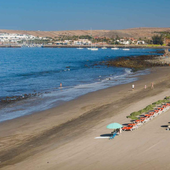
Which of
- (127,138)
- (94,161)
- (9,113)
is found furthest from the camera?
(9,113)

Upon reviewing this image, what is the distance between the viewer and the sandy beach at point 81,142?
39.4ft

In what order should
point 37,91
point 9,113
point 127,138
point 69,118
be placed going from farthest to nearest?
point 37,91 < point 9,113 < point 69,118 < point 127,138

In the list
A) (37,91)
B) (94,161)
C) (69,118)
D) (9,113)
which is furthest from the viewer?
(37,91)

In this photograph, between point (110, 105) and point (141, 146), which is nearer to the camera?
point (141, 146)

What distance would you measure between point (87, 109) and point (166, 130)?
26.7 feet

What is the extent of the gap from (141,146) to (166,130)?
2583mm

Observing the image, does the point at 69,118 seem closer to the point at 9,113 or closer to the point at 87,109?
the point at 87,109

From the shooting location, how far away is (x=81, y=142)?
14.5 metres

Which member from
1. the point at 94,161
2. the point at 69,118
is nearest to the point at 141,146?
the point at 94,161

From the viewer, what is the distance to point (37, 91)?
3262 cm

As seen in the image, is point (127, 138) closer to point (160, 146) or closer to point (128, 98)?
point (160, 146)

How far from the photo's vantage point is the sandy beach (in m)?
12.0

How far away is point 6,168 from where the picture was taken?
12.2 m

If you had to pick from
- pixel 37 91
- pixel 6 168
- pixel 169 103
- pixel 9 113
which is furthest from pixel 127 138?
pixel 37 91
